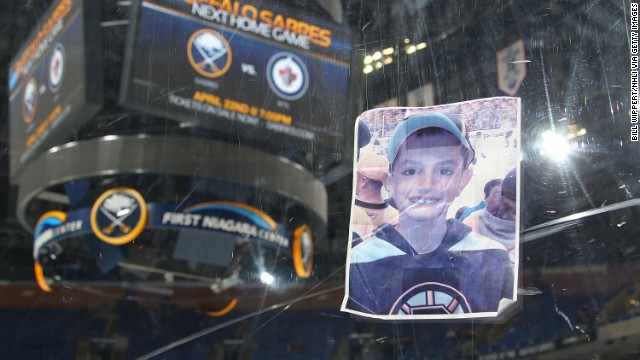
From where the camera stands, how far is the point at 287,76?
96 cm

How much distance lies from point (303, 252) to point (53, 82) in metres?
0.59

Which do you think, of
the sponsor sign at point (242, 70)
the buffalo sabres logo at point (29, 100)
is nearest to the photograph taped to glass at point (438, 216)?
the sponsor sign at point (242, 70)

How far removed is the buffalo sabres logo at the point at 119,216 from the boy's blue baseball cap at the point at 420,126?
0.41 metres

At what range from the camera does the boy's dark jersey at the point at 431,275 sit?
82cm

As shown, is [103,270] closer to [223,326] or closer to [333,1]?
[223,326]

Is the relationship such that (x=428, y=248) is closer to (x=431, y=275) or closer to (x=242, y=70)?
(x=431, y=275)

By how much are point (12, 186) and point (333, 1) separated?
69 centimetres

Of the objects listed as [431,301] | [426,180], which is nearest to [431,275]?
[431,301]

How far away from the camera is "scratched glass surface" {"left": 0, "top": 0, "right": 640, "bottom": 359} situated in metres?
0.80

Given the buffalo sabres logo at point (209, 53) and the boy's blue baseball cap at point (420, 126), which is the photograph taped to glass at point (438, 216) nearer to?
the boy's blue baseball cap at point (420, 126)

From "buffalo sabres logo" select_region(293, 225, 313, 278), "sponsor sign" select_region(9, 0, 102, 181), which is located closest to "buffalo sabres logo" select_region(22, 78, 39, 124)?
"sponsor sign" select_region(9, 0, 102, 181)

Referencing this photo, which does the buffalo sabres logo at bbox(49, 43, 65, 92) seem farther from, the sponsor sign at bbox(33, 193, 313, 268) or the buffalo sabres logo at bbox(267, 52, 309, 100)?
the buffalo sabres logo at bbox(267, 52, 309, 100)

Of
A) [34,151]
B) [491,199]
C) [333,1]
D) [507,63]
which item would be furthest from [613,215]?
[34,151]

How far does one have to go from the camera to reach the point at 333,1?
1.01 m
